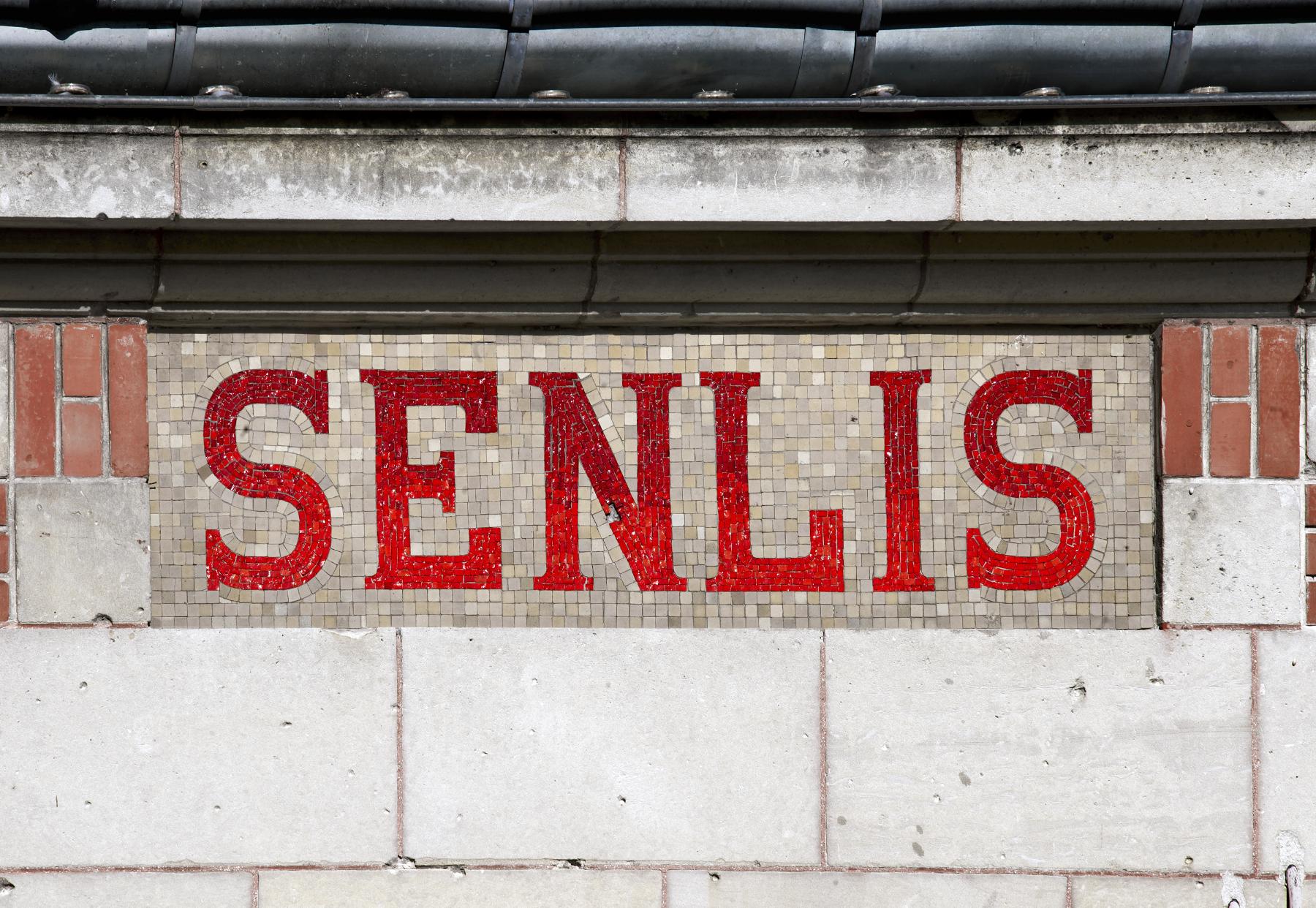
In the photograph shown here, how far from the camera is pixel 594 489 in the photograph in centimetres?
422

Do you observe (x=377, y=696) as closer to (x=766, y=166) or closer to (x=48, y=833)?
(x=48, y=833)

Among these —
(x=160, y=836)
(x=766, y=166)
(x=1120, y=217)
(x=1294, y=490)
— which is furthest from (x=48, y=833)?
(x=1294, y=490)

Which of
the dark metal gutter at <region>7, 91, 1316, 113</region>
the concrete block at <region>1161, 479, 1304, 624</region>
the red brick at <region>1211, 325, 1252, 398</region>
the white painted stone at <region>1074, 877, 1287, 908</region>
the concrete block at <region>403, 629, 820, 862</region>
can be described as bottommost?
the white painted stone at <region>1074, 877, 1287, 908</region>

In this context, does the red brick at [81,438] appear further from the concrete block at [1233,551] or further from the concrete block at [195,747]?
the concrete block at [1233,551]

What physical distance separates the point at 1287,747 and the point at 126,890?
456 centimetres

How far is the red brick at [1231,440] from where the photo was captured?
13.4 ft

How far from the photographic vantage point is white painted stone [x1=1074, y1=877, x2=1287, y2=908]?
408 centimetres

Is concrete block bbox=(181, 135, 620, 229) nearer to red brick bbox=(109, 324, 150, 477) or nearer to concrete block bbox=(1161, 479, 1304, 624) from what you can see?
red brick bbox=(109, 324, 150, 477)

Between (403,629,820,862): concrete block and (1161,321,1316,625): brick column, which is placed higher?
(1161,321,1316,625): brick column

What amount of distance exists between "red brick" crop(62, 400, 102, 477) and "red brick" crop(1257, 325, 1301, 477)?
4524 millimetres

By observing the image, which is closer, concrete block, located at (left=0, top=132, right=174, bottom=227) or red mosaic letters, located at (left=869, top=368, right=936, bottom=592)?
concrete block, located at (left=0, top=132, right=174, bottom=227)

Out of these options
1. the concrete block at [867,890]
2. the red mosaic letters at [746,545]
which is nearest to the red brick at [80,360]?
the red mosaic letters at [746,545]

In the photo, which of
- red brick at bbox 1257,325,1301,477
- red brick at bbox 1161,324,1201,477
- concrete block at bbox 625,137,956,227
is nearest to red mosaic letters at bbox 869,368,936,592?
concrete block at bbox 625,137,956,227

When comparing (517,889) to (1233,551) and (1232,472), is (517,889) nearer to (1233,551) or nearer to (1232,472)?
(1233,551)
